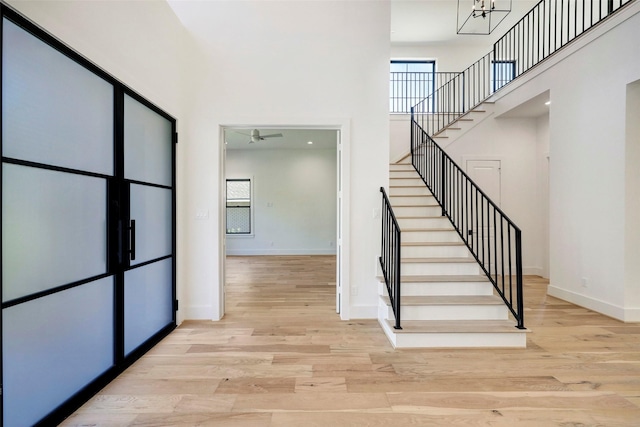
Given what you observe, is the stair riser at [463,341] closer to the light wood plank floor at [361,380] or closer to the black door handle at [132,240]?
the light wood plank floor at [361,380]

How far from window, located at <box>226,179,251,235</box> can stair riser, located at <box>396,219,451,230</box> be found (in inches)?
220

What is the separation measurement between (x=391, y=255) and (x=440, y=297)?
673 mm

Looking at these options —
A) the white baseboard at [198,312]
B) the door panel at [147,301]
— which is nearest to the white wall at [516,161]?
the white baseboard at [198,312]

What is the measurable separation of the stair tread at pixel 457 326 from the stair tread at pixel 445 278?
1.41ft

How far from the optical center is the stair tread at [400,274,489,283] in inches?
123

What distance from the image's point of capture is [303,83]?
3391mm

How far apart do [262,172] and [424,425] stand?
24.8 ft

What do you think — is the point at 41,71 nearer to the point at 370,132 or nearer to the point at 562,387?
the point at 370,132

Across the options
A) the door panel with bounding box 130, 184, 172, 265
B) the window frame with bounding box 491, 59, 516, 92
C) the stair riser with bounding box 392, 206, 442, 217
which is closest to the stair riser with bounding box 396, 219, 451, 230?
the stair riser with bounding box 392, 206, 442, 217

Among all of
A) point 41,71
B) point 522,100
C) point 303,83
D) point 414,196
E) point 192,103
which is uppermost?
point 522,100

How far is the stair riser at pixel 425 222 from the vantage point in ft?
13.2

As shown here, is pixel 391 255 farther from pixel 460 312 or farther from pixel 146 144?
pixel 146 144

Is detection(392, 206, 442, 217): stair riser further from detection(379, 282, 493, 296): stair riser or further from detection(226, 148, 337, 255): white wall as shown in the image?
detection(226, 148, 337, 255): white wall

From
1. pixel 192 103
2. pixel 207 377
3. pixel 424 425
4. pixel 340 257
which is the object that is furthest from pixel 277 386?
pixel 192 103
